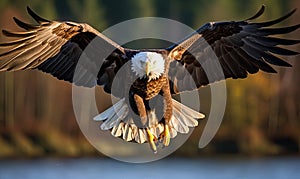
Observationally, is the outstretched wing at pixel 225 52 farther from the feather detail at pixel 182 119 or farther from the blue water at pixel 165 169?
the blue water at pixel 165 169

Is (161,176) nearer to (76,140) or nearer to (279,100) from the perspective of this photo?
(76,140)

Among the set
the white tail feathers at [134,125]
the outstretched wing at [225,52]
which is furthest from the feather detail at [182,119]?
the outstretched wing at [225,52]

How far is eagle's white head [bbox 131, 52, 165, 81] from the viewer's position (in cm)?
785

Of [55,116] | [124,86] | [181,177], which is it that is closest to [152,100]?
[124,86]

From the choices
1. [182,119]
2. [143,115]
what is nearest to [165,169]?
[182,119]

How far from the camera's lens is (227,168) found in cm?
1728

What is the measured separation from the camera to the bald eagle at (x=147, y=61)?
7973 mm

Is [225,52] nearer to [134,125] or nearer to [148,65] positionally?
[148,65]

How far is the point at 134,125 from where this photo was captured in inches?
329

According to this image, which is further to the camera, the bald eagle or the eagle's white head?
the bald eagle

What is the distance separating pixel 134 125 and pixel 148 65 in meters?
0.78

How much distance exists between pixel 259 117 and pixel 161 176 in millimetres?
2504

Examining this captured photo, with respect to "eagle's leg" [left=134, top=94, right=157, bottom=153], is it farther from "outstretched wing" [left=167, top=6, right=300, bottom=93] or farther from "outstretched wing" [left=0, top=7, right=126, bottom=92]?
"outstretched wing" [left=167, top=6, right=300, bottom=93]

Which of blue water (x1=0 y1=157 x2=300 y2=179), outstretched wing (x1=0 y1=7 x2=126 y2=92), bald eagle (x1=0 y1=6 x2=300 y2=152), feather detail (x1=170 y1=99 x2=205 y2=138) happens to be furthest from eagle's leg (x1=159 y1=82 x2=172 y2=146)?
blue water (x1=0 y1=157 x2=300 y2=179)
